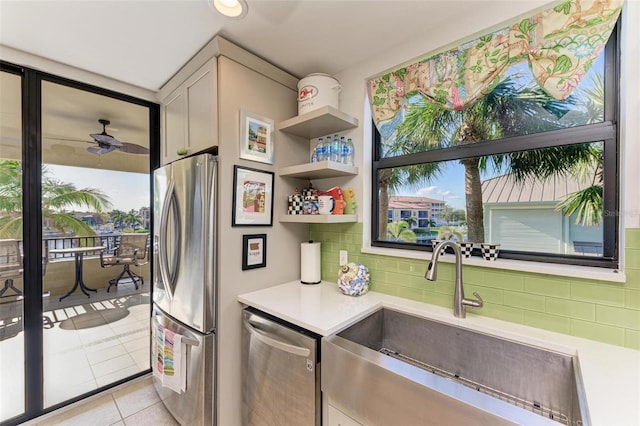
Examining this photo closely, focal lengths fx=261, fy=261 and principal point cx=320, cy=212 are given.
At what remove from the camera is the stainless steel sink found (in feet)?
2.68

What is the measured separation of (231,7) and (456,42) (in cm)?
119

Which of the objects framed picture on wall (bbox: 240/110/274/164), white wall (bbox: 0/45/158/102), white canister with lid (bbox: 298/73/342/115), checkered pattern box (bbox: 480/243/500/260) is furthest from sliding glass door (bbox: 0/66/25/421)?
checkered pattern box (bbox: 480/243/500/260)

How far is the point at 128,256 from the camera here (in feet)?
7.23

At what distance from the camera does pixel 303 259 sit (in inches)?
74.6

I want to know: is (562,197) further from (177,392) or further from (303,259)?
(177,392)

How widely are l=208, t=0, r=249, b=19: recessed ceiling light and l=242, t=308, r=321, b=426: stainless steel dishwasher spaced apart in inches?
62.6

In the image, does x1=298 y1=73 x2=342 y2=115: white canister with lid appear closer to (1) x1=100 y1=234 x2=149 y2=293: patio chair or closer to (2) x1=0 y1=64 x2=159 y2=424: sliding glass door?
(2) x1=0 y1=64 x2=159 y2=424: sliding glass door

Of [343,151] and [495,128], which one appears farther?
[343,151]

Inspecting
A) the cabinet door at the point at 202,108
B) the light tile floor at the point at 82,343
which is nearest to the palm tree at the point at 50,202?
the light tile floor at the point at 82,343

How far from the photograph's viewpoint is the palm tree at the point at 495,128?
1263mm

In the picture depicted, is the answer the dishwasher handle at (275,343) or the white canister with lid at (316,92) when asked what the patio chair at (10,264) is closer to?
the dishwasher handle at (275,343)

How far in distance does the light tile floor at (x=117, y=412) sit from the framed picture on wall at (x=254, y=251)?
1.22 metres

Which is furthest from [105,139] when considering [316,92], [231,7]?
[316,92]

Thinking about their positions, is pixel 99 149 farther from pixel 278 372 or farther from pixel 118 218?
pixel 278 372
